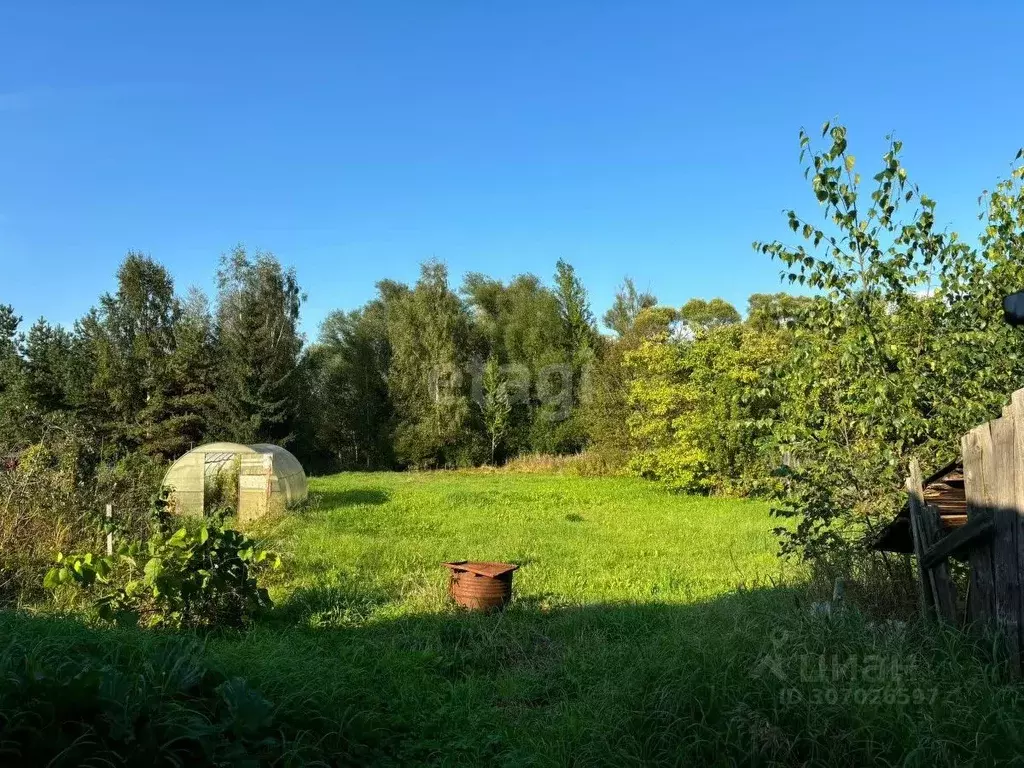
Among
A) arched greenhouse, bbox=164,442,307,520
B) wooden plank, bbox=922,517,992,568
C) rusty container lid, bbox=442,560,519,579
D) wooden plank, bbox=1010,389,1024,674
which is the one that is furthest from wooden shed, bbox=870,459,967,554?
arched greenhouse, bbox=164,442,307,520

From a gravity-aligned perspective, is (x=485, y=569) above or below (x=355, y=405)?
below

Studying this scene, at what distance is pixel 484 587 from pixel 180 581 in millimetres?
2586

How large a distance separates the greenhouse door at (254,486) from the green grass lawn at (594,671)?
15.6 ft

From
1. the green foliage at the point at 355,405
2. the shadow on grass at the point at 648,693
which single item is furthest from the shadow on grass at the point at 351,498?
the green foliage at the point at 355,405

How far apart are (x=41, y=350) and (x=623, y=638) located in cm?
2715

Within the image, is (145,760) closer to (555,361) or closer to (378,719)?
(378,719)

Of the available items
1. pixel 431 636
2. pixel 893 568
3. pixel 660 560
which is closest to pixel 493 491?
pixel 660 560

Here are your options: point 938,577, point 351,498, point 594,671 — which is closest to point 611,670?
point 594,671

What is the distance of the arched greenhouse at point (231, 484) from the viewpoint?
12.8 metres

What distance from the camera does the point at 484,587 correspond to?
646 centimetres

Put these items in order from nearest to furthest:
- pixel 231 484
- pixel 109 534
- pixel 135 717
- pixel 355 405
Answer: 1. pixel 135 717
2. pixel 109 534
3. pixel 231 484
4. pixel 355 405

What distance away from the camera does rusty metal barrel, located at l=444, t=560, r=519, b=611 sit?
6.45 metres

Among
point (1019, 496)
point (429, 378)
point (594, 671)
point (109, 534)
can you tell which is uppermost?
point (429, 378)

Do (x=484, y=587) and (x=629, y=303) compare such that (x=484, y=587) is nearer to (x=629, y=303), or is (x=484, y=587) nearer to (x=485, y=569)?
(x=485, y=569)
